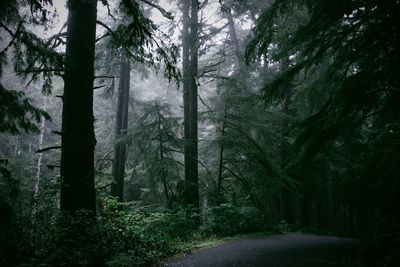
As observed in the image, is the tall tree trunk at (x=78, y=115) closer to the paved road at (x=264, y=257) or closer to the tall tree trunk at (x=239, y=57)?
the paved road at (x=264, y=257)

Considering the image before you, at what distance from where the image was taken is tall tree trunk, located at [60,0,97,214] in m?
6.82

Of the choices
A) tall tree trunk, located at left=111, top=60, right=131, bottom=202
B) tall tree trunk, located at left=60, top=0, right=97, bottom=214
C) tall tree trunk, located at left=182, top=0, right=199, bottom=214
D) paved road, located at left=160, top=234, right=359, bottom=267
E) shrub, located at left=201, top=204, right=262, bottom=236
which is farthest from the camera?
tall tree trunk, located at left=111, top=60, right=131, bottom=202

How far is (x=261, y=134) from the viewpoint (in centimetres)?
1678

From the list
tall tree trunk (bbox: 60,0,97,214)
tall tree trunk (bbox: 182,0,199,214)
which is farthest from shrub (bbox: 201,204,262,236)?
tall tree trunk (bbox: 60,0,97,214)

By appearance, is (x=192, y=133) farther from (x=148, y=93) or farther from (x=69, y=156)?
(x=148, y=93)

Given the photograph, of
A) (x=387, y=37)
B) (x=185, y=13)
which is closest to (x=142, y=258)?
(x=387, y=37)

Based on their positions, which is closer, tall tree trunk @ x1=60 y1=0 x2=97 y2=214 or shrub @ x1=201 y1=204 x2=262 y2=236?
tall tree trunk @ x1=60 y1=0 x2=97 y2=214

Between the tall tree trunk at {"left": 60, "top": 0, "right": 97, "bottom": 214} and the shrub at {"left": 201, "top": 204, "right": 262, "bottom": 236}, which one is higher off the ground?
the tall tree trunk at {"left": 60, "top": 0, "right": 97, "bottom": 214}

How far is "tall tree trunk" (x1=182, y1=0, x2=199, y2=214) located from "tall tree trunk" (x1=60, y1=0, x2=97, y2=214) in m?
7.78

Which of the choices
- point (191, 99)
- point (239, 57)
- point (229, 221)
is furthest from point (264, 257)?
point (239, 57)

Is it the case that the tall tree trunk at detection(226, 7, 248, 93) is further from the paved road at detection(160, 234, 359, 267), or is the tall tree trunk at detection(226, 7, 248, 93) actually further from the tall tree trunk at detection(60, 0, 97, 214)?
the tall tree trunk at detection(60, 0, 97, 214)

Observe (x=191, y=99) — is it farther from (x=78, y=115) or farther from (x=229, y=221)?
(x=78, y=115)

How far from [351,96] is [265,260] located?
4221 mm

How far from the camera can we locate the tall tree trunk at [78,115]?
6.82 meters
